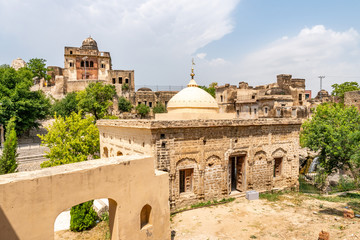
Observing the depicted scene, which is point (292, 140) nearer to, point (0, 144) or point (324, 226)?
point (324, 226)

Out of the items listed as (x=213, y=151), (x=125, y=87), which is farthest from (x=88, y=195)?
(x=125, y=87)

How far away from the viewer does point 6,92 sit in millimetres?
23703

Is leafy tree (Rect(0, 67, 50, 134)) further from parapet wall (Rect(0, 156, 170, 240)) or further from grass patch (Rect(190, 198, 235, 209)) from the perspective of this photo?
parapet wall (Rect(0, 156, 170, 240))

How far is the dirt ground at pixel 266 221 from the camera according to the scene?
799cm

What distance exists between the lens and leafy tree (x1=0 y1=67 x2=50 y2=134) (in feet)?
73.8

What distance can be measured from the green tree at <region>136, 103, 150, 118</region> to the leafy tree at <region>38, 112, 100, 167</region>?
70.8ft

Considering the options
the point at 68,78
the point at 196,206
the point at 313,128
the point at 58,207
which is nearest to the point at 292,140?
the point at 313,128

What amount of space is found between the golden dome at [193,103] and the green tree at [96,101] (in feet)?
56.4

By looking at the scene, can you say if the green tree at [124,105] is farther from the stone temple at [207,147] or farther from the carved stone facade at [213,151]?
the carved stone facade at [213,151]

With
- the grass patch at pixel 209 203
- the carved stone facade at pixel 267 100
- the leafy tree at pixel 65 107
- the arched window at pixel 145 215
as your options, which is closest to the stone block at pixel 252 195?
the grass patch at pixel 209 203

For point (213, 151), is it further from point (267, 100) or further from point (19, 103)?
point (19, 103)

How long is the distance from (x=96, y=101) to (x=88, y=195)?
24967mm

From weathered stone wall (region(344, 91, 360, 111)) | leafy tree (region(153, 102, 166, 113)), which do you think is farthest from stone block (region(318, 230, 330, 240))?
leafy tree (region(153, 102, 166, 113))

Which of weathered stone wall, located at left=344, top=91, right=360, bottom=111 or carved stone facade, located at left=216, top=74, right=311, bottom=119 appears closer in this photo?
carved stone facade, located at left=216, top=74, right=311, bottom=119
